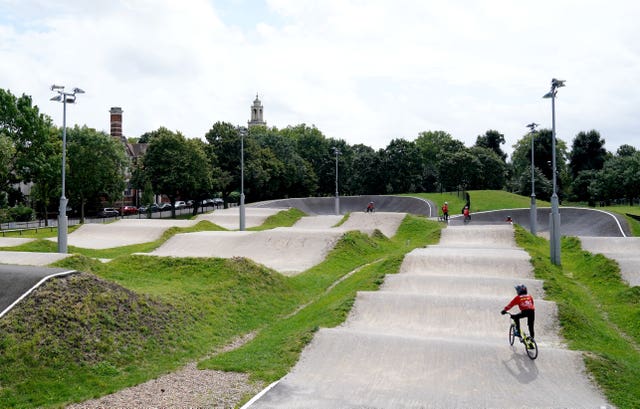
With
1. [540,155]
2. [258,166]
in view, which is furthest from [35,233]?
[540,155]

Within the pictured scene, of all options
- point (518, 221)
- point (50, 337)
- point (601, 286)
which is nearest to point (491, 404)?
point (50, 337)

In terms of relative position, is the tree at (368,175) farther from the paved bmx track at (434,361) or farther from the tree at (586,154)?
the paved bmx track at (434,361)

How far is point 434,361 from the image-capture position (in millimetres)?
10945

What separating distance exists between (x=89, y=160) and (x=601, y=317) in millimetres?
49005

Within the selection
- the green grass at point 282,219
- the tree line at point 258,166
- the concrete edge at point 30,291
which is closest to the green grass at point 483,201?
the tree line at point 258,166

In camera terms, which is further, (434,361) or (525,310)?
(525,310)

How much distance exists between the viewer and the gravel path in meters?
9.23

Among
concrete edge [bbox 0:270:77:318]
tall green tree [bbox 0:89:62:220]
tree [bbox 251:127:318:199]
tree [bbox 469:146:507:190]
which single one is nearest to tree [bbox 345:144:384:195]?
tree [bbox 251:127:318:199]

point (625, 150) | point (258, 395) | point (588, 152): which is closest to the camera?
point (258, 395)

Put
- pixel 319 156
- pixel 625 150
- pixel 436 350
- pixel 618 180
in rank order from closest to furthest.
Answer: pixel 436 350, pixel 618 180, pixel 319 156, pixel 625 150

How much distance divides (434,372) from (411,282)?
810 centimetres

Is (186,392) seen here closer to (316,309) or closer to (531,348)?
(316,309)

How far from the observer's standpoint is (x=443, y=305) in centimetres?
1531

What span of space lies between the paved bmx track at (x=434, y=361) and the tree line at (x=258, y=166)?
929 inches
